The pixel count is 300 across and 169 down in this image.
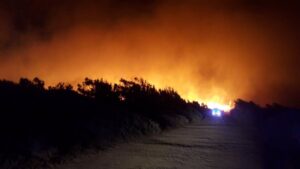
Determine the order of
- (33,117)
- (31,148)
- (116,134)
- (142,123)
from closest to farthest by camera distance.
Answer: (31,148) < (33,117) < (116,134) < (142,123)

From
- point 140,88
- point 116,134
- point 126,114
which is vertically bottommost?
point 116,134

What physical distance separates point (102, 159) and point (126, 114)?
22.9 feet

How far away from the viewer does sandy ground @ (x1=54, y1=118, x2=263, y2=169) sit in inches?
395

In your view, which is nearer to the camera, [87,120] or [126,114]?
[87,120]

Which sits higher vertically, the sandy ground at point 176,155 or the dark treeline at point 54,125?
the dark treeline at point 54,125

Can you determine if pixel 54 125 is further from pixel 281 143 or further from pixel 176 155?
pixel 281 143

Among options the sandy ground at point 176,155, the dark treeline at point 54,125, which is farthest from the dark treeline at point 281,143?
the dark treeline at point 54,125

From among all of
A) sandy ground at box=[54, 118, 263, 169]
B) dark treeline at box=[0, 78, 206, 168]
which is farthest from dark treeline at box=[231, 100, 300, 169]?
dark treeline at box=[0, 78, 206, 168]

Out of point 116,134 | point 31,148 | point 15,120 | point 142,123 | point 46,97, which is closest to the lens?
point 31,148

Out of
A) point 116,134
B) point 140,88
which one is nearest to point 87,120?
point 116,134

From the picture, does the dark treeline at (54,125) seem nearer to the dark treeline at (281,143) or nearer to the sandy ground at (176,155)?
the sandy ground at (176,155)

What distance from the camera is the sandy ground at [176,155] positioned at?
395 inches

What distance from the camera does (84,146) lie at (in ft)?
39.7

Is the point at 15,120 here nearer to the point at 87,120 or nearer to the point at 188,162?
the point at 87,120
